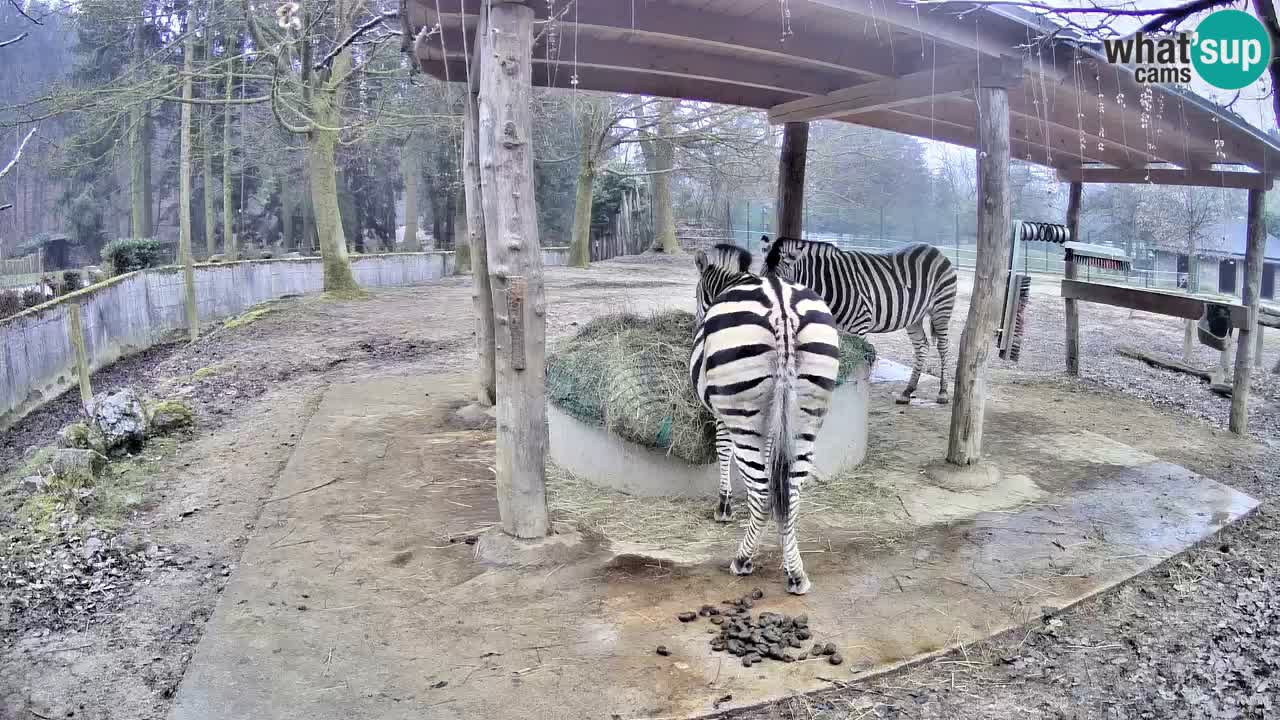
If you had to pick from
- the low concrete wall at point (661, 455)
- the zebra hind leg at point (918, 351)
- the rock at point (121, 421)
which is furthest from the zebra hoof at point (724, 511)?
the rock at point (121, 421)

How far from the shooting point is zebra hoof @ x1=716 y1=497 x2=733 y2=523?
4.84 meters

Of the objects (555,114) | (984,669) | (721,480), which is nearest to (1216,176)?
(721,480)

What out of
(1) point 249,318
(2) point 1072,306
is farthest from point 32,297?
(2) point 1072,306

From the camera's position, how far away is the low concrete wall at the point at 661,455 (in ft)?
17.2

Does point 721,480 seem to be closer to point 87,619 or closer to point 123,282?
point 87,619

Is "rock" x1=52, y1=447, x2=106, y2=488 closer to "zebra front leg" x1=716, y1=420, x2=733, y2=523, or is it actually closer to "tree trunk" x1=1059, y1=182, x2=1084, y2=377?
"zebra front leg" x1=716, y1=420, x2=733, y2=523

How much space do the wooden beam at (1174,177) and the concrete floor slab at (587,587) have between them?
11.1 feet

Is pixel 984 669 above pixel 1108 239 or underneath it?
underneath

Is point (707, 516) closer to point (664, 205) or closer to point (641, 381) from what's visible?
point (641, 381)

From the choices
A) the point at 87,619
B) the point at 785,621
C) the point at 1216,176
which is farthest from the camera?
the point at 1216,176

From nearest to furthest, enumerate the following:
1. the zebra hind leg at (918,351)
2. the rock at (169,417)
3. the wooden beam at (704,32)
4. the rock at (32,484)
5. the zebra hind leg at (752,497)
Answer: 1. the zebra hind leg at (752,497)
2. the wooden beam at (704,32)
3. the rock at (32,484)
4. the rock at (169,417)
5. the zebra hind leg at (918,351)

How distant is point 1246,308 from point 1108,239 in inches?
205

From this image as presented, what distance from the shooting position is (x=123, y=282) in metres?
13.0

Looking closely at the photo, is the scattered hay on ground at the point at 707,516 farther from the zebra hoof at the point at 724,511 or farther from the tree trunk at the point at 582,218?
the tree trunk at the point at 582,218
